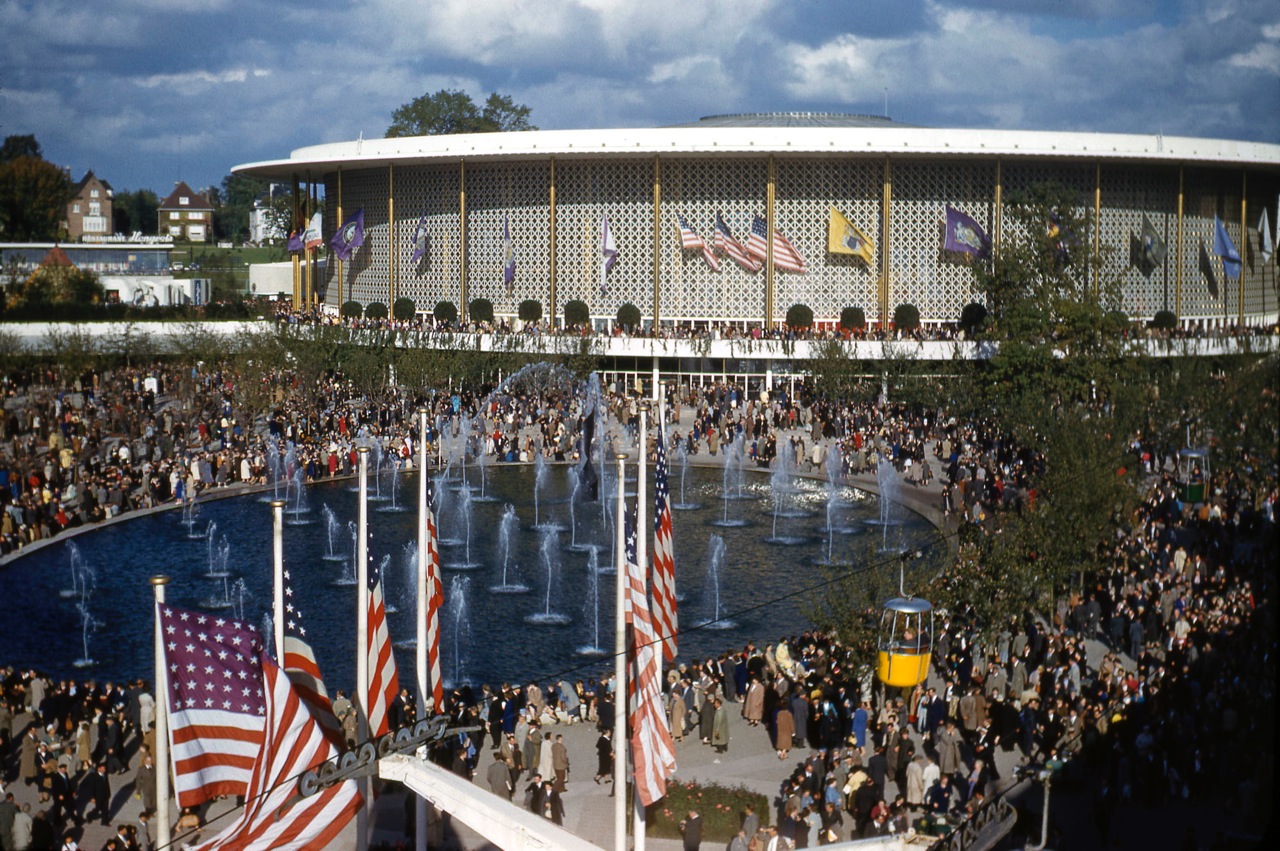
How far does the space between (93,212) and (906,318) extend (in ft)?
172

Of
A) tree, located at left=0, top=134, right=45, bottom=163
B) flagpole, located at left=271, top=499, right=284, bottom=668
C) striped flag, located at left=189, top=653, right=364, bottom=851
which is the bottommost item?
striped flag, located at left=189, top=653, right=364, bottom=851

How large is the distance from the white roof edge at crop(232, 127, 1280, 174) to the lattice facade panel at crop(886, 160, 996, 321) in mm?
1930

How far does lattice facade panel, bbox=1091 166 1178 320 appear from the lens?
185 feet

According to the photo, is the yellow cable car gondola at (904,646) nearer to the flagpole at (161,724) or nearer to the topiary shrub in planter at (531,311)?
the flagpole at (161,724)

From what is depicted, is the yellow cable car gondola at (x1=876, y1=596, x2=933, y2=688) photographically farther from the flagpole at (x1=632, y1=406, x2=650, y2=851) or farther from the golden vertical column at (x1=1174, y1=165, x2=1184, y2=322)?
the golden vertical column at (x1=1174, y1=165, x2=1184, y2=322)

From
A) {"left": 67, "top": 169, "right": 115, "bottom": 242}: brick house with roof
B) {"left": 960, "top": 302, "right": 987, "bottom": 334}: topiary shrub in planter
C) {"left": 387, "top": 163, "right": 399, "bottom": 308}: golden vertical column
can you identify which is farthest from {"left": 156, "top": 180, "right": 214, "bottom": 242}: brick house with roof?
{"left": 960, "top": 302, "right": 987, "bottom": 334}: topiary shrub in planter

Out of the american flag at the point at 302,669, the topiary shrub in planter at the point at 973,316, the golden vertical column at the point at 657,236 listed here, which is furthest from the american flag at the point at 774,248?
the american flag at the point at 302,669

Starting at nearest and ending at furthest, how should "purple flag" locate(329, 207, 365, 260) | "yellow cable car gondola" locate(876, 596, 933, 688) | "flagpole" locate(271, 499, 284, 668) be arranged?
"flagpole" locate(271, 499, 284, 668) < "yellow cable car gondola" locate(876, 596, 933, 688) < "purple flag" locate(329, 207, 365, 260)

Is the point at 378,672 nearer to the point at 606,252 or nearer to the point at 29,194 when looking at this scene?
the point at 29,194

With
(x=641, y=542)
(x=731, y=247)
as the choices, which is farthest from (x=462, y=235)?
(x=641, y=542)

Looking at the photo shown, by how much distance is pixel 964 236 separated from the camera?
52.3m

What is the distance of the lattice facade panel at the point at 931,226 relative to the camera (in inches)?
2154

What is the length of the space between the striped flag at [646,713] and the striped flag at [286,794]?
246cm

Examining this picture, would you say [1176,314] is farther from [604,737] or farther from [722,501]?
[604,737]
